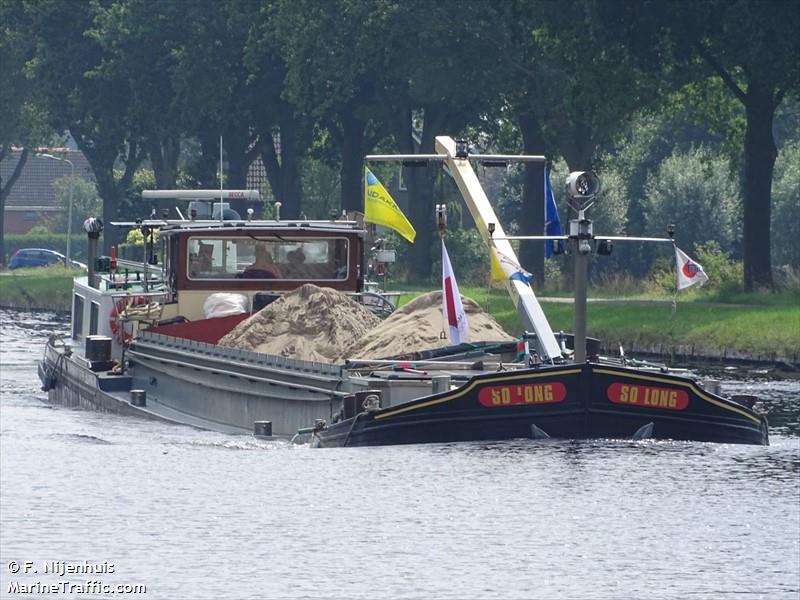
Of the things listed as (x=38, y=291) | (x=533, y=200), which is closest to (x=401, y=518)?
(x=533, y=200)

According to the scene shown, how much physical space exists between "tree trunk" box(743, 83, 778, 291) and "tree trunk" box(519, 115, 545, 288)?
1157 centimetres

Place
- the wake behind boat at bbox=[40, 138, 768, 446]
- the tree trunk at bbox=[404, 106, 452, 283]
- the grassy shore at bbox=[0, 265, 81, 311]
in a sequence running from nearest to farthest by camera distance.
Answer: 1. the wake behind boat at bbox=[40, 138, 768, 446]
2. the tree trunk at bbox=[404, 106, 452, 283]
3. the grassy shore at bbox=[0, 265, 81, 311]

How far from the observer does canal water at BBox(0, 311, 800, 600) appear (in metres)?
22.1

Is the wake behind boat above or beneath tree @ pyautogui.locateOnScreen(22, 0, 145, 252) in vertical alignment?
beneath

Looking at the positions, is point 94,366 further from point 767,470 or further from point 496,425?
point 767,470

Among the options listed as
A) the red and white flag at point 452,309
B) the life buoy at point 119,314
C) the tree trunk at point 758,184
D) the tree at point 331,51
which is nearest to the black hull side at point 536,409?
the red and white flag at point 452,309

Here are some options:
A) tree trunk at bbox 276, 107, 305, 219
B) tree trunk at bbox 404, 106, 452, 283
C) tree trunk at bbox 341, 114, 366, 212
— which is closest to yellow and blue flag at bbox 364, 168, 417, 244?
tree trunk at bbox 404, 106, 452, 283

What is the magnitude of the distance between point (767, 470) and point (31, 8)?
62.7m

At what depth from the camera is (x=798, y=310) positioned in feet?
165

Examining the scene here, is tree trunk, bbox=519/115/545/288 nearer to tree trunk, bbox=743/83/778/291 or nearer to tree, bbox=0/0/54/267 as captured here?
tree trunk, bbox=743/83/778/291

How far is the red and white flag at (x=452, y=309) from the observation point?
97.7 ft

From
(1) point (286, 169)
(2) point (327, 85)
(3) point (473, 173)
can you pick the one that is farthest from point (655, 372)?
(1) point (286, 169)

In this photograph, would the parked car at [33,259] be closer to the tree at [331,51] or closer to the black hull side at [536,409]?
the tree at [331,51]

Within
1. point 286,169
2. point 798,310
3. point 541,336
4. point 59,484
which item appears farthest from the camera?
point 286,169
